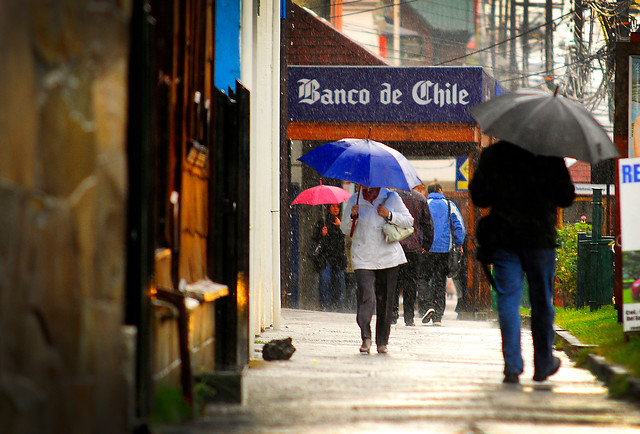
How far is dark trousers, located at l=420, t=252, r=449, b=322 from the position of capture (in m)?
14.1

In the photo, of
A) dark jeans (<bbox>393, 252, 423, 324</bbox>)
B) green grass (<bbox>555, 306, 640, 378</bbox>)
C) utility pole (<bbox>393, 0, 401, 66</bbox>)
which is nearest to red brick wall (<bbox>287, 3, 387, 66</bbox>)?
dark jeans (<bbox>393, 252, 423, 324</bbox>)

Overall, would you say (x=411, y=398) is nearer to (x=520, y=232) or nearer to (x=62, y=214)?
(x=520, y=232)

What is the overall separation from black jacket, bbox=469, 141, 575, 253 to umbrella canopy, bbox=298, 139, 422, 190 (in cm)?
209

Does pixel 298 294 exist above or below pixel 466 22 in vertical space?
below

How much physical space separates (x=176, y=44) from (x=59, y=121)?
2.67m

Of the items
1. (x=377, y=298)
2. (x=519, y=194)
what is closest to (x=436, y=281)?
(x=377, y=298)

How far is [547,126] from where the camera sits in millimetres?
7062

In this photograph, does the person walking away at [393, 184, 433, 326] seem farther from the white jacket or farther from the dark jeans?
the white jacket

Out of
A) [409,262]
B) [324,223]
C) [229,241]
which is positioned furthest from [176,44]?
[324,223]

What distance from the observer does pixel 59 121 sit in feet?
12.3

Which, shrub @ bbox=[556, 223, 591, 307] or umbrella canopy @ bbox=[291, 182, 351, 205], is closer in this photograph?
shrub @ bbox=[556, 223, 591, 307]

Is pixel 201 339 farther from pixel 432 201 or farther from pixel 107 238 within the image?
pixel 432 201

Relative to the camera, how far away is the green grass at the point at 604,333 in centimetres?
775

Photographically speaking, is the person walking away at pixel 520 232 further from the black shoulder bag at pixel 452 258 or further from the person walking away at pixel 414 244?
the black shoulder bag at pixel 452 258
